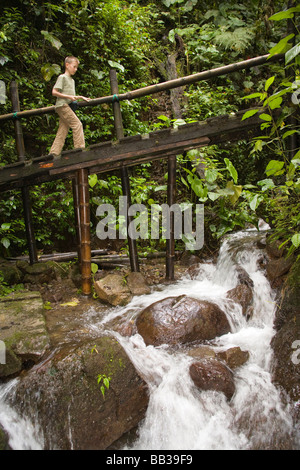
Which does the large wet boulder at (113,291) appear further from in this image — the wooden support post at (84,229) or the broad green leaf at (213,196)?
the broad green leaf at (213,196)

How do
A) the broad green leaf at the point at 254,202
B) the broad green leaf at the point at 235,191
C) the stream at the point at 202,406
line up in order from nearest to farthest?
the stream at the point at 202,406
the broad green leaf at the point at 254,202
the broad green leaf at the point at 235,191

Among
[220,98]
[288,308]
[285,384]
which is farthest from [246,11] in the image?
[285,384]

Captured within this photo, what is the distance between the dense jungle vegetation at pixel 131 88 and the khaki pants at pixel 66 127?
96 cm

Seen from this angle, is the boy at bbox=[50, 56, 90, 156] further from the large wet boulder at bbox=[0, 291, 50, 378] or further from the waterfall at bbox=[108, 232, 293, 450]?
A: the waterfall at bbox=[108, 232, 293, 450]

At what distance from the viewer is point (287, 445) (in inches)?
120

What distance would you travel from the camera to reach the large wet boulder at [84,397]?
9.80 feet

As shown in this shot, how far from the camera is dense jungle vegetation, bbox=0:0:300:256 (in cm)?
680

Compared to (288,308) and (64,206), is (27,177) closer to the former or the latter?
(64,206)

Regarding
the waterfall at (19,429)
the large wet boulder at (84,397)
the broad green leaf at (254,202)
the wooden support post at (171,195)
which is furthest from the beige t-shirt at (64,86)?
the waterfall at (19,429)

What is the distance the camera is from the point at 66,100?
491 centimetres

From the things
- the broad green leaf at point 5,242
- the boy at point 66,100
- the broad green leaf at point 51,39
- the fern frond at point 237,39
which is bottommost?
the broad green leaf at point 5,242

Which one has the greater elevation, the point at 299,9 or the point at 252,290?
the point at 299,9
